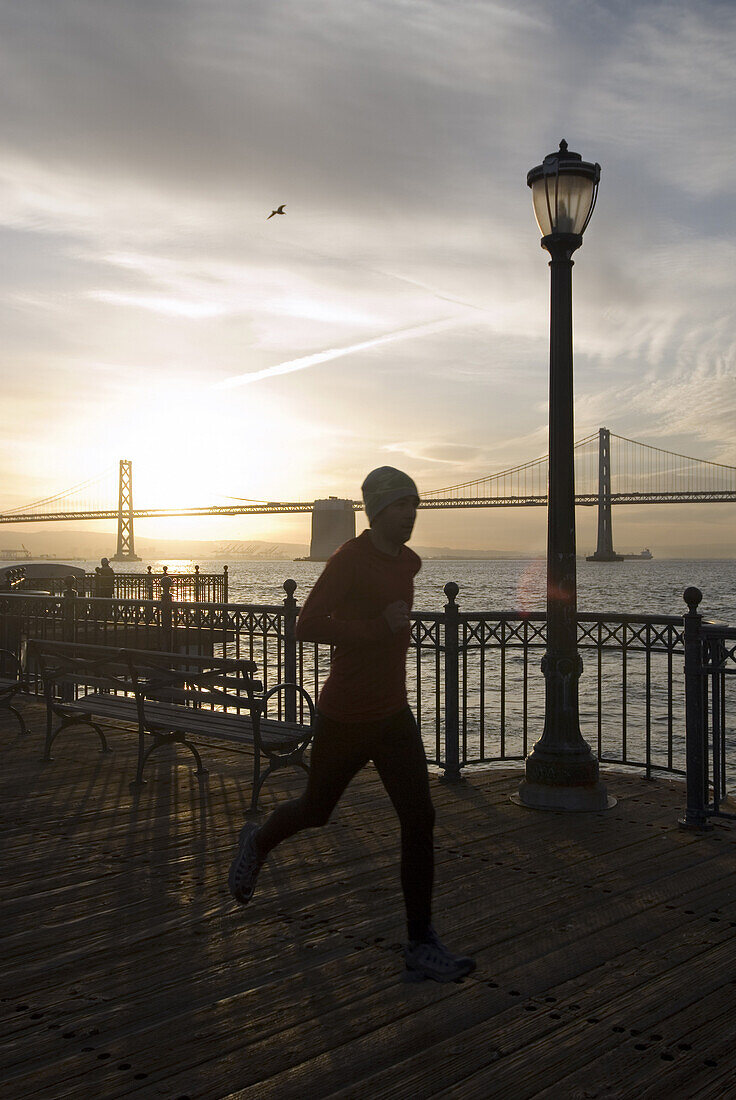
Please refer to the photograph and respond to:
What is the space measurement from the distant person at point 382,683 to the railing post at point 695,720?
253 centimetres

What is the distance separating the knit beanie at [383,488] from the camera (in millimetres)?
3492

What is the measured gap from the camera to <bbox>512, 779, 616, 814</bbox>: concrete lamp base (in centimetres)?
598

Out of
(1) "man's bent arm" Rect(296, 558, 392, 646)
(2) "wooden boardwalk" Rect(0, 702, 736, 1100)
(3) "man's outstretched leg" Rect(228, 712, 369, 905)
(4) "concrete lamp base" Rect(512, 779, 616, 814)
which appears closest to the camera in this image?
(2) "wooden boardwalk" Rect(0, 702, 736, 1100)

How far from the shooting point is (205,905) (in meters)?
4.37

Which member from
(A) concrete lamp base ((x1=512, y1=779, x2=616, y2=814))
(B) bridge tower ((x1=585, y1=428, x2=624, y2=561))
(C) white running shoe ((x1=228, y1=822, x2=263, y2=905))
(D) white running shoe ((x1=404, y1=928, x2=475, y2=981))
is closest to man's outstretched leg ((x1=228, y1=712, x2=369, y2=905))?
(C) white running shoe ((x1=228, y1=822, x2=263, y2=905))

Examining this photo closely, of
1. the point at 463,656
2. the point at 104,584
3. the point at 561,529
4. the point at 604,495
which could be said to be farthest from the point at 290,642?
the point at 604,495

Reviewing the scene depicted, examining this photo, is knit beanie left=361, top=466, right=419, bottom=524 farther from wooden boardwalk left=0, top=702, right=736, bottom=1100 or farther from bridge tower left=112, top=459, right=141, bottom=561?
bridge tower left=112, top=459, right=141, bottom=561

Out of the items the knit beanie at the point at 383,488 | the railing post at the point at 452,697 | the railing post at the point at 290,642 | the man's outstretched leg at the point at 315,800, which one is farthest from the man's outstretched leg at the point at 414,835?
the railing post at the point at 290,642

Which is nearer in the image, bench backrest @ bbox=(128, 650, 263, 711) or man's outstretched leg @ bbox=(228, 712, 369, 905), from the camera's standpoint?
man's outstretched leg @ bbox=(228, 712, 369, 905)

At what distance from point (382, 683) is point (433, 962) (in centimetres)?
102

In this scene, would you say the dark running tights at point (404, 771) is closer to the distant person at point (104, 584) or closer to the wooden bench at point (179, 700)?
the wooden bench at point (179, 700)

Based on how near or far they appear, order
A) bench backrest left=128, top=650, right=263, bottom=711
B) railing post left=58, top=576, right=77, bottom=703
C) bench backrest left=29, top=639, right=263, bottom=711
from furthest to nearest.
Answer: railing post left=58, top=576, right=77, bottom=703 → bench backrest left=128, top=650, right=263, bottom=711 → bench backrest left=29, top=639, right=263, bottom=711

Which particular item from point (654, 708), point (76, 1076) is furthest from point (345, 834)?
point (654, 708)

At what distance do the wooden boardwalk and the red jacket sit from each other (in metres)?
1.02
